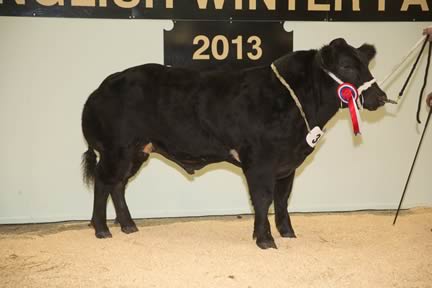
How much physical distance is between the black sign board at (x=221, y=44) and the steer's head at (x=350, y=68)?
1.20 meters

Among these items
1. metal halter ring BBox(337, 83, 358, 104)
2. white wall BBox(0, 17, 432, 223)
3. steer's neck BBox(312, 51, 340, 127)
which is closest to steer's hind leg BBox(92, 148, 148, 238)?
white wall BBox(0, 17, 432, 223)

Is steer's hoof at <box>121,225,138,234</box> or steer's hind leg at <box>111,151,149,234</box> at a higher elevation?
steer's hind leg at <box>111,151,149,234</box>

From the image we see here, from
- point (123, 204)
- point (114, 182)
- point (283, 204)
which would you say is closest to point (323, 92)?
point (283, 204)

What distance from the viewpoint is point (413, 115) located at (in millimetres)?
4879

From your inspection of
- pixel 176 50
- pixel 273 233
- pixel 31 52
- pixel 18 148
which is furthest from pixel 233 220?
pixel 31 52

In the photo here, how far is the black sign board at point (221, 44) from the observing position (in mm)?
4500

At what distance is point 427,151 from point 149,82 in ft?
8.79

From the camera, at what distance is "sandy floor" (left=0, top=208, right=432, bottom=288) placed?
2979mm

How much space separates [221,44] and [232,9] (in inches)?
12.2

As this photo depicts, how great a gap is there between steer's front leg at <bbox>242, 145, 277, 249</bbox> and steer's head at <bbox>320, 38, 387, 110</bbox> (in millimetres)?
705

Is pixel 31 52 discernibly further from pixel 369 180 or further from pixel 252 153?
pixel 369 180

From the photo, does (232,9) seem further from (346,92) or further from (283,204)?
(283,204)

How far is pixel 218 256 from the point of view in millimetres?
3406

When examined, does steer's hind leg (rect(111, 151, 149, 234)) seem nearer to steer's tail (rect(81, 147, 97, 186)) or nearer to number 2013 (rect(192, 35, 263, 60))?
steer's tail (rect(81, 147, 97, 186))
